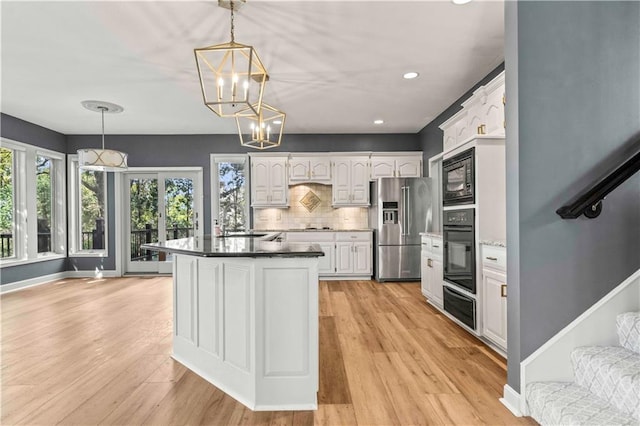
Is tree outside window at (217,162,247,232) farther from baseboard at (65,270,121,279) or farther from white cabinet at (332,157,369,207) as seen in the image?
baseboard at (65,270,121,279)

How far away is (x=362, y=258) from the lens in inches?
239

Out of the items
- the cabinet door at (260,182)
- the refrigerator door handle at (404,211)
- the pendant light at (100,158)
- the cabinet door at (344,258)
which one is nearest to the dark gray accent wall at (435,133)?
the refrigerator door handle at (404,211)

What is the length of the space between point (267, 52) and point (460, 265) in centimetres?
283

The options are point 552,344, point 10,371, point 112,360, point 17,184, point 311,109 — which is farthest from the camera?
point 17,184

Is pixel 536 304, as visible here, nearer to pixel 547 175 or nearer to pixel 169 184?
pixel 547 175

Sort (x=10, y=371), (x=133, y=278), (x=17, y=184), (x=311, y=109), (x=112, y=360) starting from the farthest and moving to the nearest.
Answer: (x=133, y=278)
(x=17, y=184)
(x=311, y=109)
(x=112, y=360)
(x=10, y=371)

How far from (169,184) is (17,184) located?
7.43 ft

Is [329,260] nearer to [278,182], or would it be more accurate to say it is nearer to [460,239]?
[278,182]

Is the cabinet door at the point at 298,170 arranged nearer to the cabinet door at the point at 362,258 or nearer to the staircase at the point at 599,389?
the cabinet door at the point at 362,258

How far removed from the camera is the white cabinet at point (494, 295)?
272cm

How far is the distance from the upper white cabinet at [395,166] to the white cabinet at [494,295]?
11.4 feet

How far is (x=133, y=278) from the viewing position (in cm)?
630

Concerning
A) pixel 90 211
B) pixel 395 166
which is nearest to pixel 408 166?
pixel 395 166

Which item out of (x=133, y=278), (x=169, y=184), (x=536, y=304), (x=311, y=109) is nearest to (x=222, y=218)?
(x=169, y=184)
